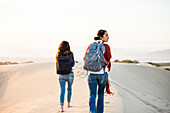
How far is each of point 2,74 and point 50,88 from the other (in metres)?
5.97

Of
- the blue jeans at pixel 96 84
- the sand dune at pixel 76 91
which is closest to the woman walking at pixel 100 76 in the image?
the blue jeans at pixel 96 84

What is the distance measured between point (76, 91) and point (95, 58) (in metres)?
4.72

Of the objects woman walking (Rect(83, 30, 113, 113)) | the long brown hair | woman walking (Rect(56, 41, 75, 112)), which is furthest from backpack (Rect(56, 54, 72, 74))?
woman walking (Rect(83, 30, 113, 113))

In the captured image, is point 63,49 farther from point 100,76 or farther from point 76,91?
point 76,91

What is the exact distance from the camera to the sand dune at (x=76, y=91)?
7148 millimetres

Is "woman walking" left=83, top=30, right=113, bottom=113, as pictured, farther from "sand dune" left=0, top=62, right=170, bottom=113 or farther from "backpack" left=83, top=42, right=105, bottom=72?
"sand dune" left=0, top=62, right=170, bottom=113

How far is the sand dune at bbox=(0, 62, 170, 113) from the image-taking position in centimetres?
715

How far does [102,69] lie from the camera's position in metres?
4.64

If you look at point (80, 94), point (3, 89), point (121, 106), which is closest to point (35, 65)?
point (3, 89)

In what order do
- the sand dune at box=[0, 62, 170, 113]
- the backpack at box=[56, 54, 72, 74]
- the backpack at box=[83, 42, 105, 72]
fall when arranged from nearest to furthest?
the backpack at box=[83, 42, 105, 72] < the backpack at box=[56, 54, 72, 74] < the sand dune at box=[0, 62, 170, 113]

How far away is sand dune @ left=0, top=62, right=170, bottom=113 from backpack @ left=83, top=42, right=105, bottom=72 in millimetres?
1820

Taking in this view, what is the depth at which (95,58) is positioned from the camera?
181 inches

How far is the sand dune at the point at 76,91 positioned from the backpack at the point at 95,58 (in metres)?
1.82

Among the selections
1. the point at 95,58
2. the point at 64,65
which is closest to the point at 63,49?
the point at 64,65
